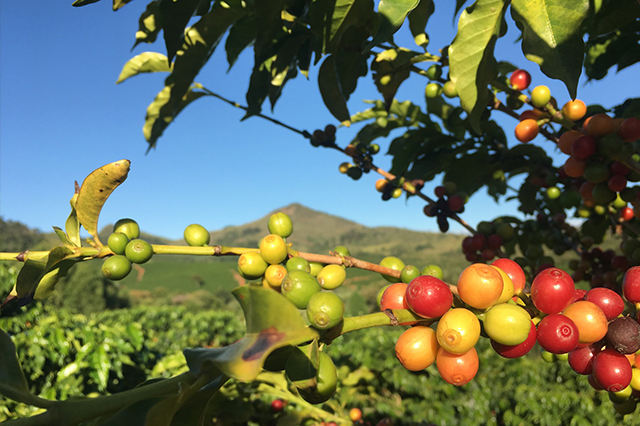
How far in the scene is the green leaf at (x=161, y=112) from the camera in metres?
2.14

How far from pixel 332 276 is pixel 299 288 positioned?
0.78 ft

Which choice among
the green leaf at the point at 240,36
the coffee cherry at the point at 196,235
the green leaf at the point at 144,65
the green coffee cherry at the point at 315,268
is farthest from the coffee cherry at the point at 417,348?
the green leaf at the point at 144,65

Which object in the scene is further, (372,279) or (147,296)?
(147,296)

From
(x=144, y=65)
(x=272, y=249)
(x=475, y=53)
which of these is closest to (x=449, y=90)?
(x=475, y=53)

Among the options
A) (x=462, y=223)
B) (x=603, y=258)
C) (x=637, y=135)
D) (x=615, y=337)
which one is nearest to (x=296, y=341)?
(x=615, y=337)

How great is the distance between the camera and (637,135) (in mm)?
1221

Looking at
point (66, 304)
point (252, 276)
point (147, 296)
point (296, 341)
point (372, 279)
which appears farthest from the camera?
point (147, 296)

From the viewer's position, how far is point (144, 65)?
2205mm

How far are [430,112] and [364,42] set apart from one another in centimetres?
109

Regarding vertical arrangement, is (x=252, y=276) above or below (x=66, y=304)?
above

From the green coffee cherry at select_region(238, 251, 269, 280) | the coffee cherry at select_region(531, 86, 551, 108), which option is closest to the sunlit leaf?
the green coffee cherry at select_region(238, 251, 269, 280)

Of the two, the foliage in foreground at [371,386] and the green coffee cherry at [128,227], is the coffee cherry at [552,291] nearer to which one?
the green coffee cherry at [128,227]

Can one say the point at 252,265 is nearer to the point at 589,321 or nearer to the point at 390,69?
the point at 589,321

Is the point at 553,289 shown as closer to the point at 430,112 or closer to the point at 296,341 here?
the point at 296,341
